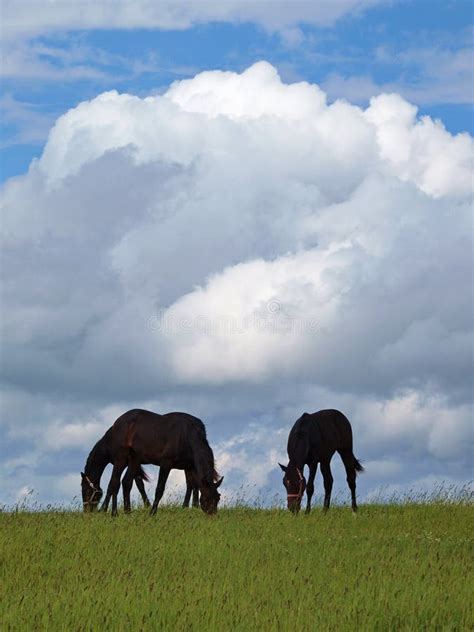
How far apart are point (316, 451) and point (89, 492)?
619 cm

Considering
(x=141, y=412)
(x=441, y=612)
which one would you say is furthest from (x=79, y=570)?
(x=141, y=412)

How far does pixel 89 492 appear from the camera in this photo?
25.7 metres

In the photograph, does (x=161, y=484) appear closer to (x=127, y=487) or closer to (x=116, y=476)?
(x=127, y=487)

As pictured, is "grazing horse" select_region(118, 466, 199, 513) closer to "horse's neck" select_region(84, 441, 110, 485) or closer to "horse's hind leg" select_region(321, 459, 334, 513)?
"horse's neck" select_region(84, 441, 110, 485)

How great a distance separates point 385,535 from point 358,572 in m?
4.64

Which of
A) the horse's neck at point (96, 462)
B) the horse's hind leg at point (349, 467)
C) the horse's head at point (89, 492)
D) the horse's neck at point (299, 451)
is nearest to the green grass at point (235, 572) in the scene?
the horse's neck at point (299, 451)

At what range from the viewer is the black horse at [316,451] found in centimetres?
2316

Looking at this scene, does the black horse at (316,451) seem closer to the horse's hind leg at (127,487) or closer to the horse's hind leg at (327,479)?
the horse's hind leg at (327,479)

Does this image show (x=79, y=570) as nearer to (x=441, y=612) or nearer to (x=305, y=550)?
(x=305, y=550)

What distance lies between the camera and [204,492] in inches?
867

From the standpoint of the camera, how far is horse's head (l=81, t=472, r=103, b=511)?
25.5 m

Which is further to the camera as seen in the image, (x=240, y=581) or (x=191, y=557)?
(x=191, y=557)

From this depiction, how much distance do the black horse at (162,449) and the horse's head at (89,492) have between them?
1.60 meters

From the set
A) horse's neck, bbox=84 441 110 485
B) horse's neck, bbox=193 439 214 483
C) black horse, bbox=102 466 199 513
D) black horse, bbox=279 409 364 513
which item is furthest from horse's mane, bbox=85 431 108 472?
black horse, bbox=279 409 364 513
